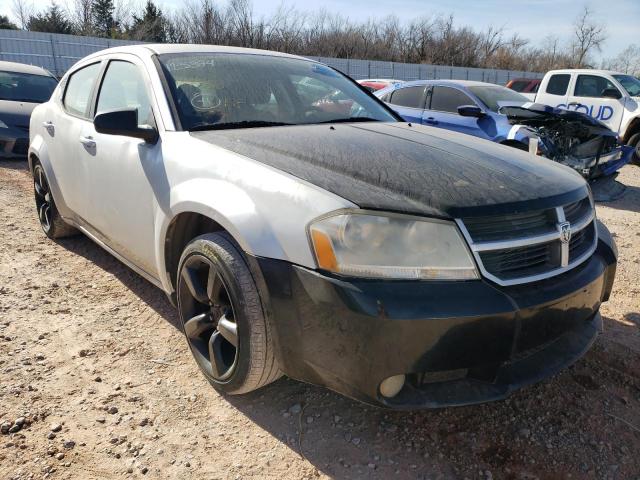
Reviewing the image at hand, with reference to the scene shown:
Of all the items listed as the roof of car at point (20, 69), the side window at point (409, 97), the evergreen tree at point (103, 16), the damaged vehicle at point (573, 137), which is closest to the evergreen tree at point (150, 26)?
the evergreen tree at point (103, 16)

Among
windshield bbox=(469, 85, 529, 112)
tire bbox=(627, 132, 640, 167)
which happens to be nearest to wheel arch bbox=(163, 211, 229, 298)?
windshield bbox=(469, 85, 529, 112)

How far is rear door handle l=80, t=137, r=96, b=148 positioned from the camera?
10.3ft

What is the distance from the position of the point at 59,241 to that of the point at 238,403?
2.99 metres

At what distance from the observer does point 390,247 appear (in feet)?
5.70

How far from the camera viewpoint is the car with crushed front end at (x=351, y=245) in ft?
5.64

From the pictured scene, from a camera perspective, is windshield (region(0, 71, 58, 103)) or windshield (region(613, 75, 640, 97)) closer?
windshield (region(0, 71, 58, 103))

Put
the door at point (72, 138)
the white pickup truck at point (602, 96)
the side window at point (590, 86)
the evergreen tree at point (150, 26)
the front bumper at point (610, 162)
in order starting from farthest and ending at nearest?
the evergreen tree at point (150, 26) → the side window at point (590, 86) → the white pickup truck at point (602, 96) → the front bumper at point (610, 162) → the door at point (72, 138)

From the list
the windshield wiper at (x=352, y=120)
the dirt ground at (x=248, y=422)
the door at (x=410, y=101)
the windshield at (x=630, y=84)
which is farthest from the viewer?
the windshield at (x=630, y=84)

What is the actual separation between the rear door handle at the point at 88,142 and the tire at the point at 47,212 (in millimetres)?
1059

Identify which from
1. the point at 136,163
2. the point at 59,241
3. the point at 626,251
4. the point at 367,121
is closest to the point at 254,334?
the point at 136,163

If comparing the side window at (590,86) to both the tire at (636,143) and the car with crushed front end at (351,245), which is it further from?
the car with crushed front end at (351,245)

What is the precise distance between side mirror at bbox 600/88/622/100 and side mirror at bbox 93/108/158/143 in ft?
32.2

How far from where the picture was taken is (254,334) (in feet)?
6.49

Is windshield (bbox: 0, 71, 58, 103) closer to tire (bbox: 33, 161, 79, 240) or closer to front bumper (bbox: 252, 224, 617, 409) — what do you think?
tire (bbox: 33, 161, 79, 240)
